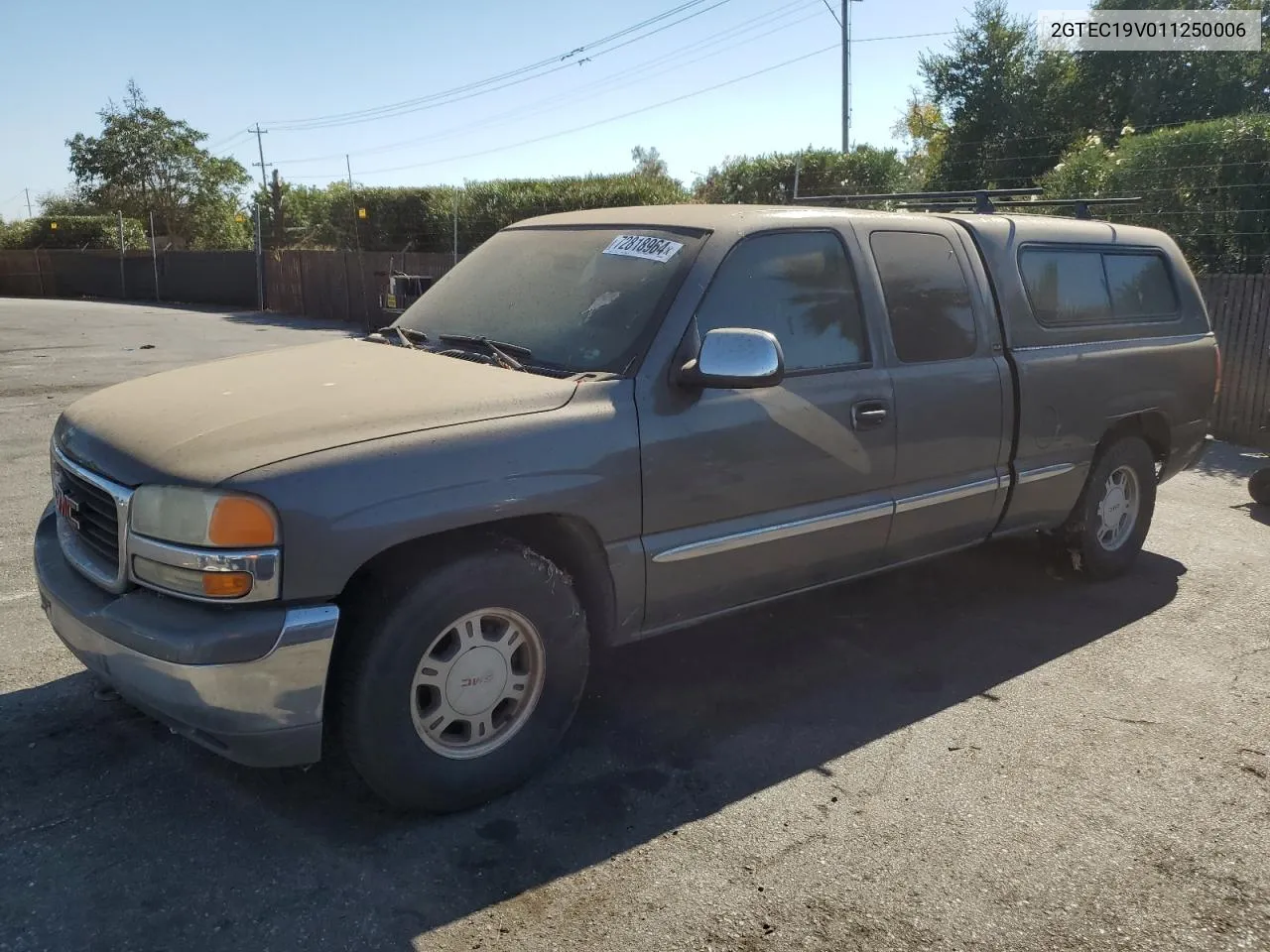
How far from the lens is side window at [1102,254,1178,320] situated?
18.2 feet

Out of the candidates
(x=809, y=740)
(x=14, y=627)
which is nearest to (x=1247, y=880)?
(x=809, y=740)

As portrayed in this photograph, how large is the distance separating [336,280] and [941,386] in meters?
23.8

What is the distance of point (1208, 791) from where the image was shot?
3.51m

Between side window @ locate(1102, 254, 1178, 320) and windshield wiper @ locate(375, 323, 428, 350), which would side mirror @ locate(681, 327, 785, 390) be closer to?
windshield wiper @ locate(375, 323, 428, 350)

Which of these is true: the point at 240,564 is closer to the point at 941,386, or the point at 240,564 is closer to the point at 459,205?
the point at 941,386

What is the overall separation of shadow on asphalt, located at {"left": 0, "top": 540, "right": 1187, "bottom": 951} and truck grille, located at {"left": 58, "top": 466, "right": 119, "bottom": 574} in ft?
2.54

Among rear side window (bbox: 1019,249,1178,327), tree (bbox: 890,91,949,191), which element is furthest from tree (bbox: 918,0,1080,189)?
rear side window (bbox: 1019,249,1178,327)

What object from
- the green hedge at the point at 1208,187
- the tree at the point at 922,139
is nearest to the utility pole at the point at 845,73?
the tree at the point at 922,139

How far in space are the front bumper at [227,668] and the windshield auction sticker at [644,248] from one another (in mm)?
1804

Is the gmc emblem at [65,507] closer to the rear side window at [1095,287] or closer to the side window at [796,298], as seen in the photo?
the side window at [796,298]

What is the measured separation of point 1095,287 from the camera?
5395mm

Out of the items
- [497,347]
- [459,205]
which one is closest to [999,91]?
[459,205]

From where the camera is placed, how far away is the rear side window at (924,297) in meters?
4.33

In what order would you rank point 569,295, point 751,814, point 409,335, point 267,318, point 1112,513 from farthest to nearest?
1. point 267,318
2. point 1112,513
3. point 409,335
4. point 569,295
5. point 751,814
